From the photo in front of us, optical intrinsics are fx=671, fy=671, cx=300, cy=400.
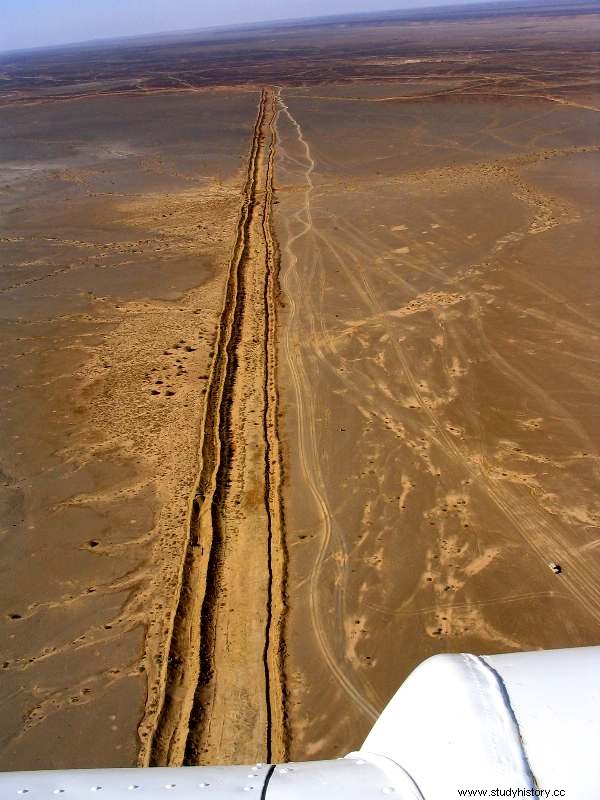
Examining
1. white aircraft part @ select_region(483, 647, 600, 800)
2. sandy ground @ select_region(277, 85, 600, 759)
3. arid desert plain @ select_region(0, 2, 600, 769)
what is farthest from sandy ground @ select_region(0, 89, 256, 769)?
white aircraft part @ select_region(483, 647, 600, 800)

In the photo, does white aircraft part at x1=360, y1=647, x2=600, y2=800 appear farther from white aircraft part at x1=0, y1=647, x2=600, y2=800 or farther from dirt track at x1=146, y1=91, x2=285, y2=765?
dirt track at x1=146, y1=91, x2=285, y2=765

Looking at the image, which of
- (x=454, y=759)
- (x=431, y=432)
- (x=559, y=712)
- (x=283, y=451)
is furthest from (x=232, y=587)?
(x=559, y=712)

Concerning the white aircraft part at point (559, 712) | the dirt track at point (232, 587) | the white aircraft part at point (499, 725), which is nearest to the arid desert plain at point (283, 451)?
the dirt track at point (232, 587)

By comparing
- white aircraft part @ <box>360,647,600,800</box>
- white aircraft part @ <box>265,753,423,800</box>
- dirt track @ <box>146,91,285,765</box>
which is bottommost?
dirt track @ <box>146,91,285,765</box>

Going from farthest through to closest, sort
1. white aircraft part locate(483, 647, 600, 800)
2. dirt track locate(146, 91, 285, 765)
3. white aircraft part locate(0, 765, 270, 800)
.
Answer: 1. dirt track locate(146, 91, 285, 765)
2. white aircraft part locate(0, 765, 270, 800)
3. white aircraft part locate(483, 647, 600, 800)

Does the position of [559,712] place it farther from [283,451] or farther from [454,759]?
[283,451]

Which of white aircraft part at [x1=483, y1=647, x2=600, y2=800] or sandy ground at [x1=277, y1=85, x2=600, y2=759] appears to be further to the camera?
sandy ground at [x1=277, y1=85, x2=600, y2=759]
